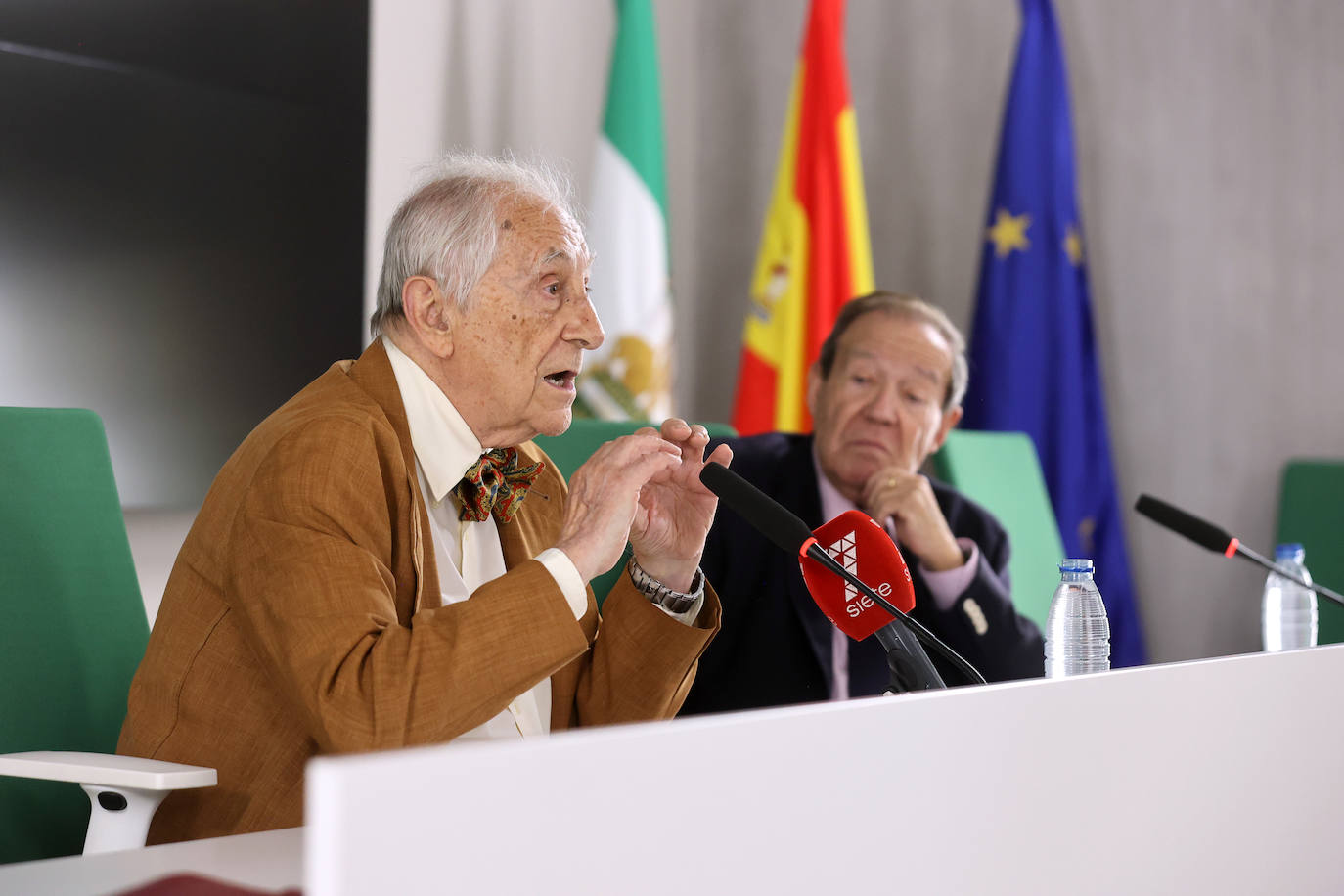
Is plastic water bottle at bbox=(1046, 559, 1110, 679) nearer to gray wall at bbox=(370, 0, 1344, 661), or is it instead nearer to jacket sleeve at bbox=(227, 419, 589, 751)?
jacket sleeve at bbox=(227, 419, 589, 751)

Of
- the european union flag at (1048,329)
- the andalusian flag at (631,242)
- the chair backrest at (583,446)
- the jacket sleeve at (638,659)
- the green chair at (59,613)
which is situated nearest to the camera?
the green chair at (59,613)

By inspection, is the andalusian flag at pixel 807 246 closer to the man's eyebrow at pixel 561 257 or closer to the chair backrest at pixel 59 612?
the man's eyebrow at pixel 561 257

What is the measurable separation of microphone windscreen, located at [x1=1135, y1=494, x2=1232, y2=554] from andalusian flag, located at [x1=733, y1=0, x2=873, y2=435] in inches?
65.1

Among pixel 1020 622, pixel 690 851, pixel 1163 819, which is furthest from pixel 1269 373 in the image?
pixel 690 851

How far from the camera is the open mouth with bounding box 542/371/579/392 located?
1.39m

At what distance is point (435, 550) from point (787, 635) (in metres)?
0.70

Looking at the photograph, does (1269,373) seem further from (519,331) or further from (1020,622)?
(519,331)

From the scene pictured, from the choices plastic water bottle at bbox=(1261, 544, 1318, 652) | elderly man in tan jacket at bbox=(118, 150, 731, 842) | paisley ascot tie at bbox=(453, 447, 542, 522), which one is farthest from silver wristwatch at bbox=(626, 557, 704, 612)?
plastic water bottle at bbox=(1261, 544, 1318, 652)

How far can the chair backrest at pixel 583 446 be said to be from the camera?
68.4 inches

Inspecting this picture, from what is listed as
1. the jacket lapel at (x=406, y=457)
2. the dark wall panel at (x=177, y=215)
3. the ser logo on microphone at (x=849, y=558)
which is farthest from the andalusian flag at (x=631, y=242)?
the ser logo on microphone at (x=849, y=558)

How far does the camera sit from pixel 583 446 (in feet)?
5.96

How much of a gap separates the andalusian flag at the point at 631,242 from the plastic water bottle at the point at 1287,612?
4.79 feet

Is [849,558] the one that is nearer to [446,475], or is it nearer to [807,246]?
[446,475]

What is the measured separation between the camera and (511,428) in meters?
1.38
